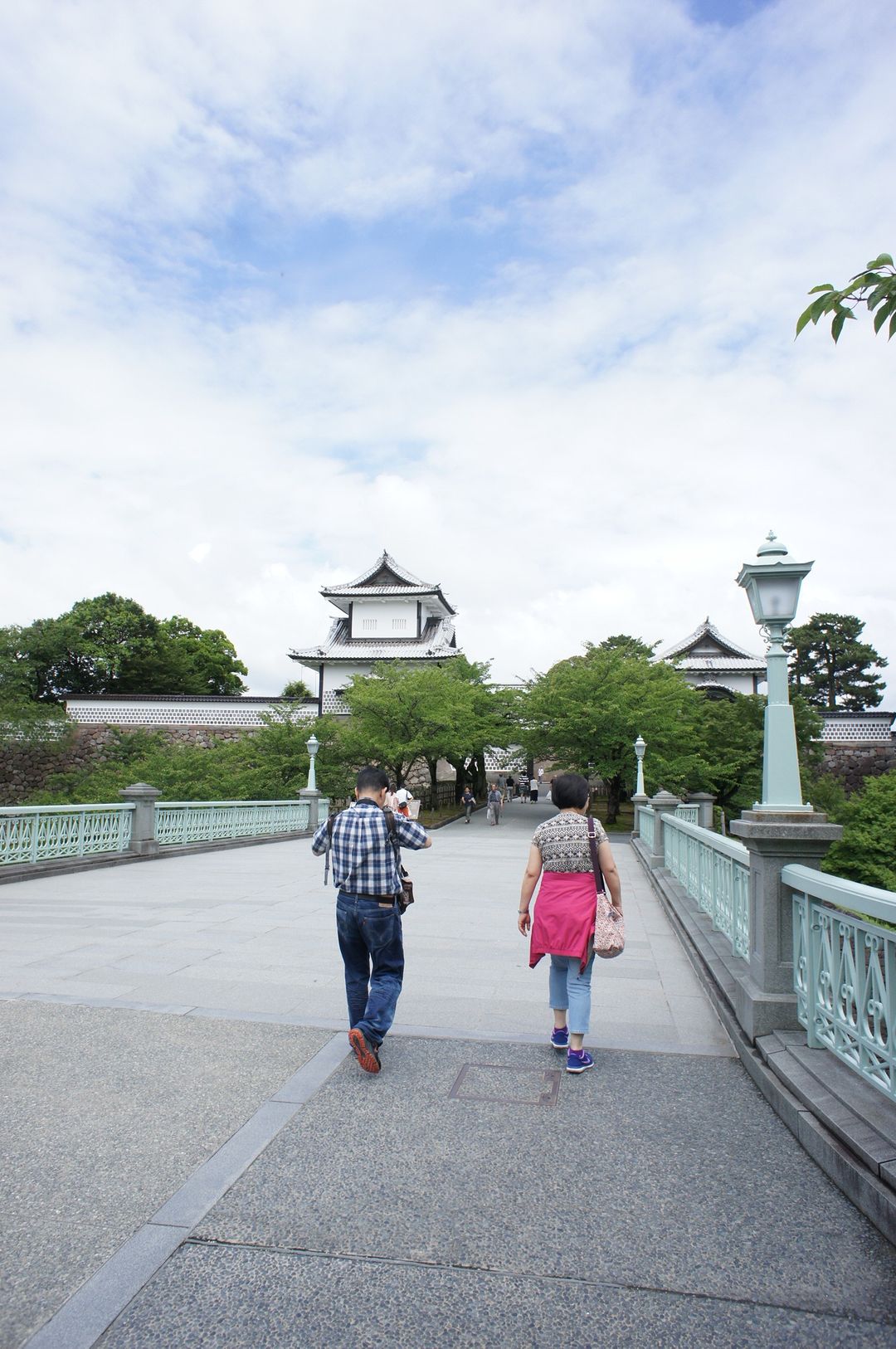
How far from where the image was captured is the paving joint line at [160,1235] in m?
2.14

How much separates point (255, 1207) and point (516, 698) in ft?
91.9

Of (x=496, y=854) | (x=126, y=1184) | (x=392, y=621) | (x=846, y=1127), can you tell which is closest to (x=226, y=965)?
(x=126, y=1184)

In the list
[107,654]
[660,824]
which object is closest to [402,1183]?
[660,824]

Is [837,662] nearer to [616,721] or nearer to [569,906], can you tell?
[616,721]

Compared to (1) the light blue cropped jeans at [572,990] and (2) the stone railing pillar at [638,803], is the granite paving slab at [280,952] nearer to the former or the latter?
(1) the light blue cropped jeans at [572,990]

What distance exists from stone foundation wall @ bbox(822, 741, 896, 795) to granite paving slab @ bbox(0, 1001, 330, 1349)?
A: 37442 millimetres

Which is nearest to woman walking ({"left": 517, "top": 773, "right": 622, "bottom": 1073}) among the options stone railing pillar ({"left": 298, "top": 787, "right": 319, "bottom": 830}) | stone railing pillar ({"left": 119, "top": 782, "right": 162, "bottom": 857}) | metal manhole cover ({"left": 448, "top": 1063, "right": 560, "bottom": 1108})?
metal manhole cover ({"left": 448, "top": 1063, "right": 560, "bottom": 1108})

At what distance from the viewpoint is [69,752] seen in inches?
1428

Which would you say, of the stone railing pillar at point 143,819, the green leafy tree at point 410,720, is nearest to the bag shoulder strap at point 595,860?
the stone railing pillar at point 143,819

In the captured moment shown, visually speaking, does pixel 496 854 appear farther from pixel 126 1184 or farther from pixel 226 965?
pixel 126 1184

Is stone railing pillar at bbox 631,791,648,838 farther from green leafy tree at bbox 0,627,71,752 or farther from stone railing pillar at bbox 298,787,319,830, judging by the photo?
green leafy tree at bbox 0,627,71,752

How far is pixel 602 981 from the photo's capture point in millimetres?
6016

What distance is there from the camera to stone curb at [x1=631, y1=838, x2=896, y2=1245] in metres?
2.59

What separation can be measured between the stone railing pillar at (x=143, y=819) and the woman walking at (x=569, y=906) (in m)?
10.7
